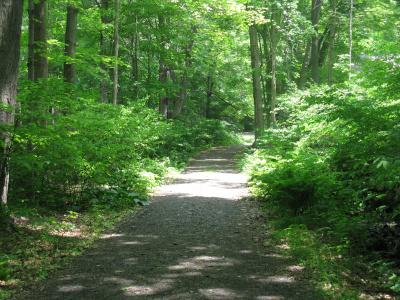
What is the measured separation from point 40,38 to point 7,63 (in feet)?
15.9

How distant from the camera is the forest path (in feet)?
16.7

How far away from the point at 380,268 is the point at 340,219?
1.65m

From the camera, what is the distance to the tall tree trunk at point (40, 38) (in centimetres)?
1162

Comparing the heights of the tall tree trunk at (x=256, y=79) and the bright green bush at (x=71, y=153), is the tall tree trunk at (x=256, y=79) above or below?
above

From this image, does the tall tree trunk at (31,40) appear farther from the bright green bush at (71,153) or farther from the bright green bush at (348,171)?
the bright green bush at (348,171)

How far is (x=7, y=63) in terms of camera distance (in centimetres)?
728

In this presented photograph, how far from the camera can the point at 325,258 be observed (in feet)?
21.1

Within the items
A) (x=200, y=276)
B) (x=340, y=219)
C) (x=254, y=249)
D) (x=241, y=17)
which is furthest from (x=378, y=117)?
(x=241, y=17)

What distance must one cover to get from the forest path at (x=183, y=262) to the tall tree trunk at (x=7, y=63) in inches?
74.1

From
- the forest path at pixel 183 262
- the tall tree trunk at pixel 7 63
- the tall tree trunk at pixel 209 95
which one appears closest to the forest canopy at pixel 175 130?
the tall tree trunk at pixel 7 63

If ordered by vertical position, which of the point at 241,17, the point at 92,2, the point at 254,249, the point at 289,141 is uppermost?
the point at 92,2

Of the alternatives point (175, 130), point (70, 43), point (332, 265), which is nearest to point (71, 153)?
point (332, 265)

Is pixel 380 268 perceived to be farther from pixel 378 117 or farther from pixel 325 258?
pixel 378 117

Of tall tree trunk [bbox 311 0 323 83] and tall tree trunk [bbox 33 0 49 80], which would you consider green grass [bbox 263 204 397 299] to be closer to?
tall tree trunk [bbox 33 0 49 80]
